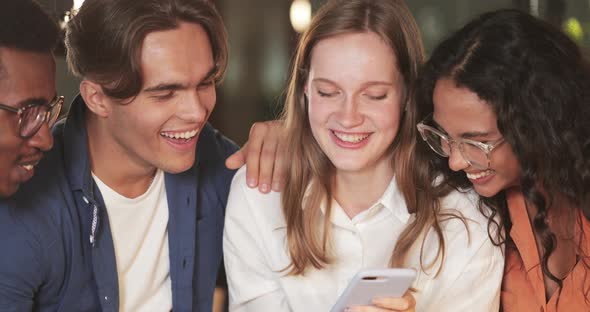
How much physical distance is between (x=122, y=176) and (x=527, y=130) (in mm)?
1129

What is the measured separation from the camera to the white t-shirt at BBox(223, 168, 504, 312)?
2.04m

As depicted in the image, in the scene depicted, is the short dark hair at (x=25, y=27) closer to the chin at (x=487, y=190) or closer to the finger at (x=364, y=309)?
the finger at (x=364, y=309)

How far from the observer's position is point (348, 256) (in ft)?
6.95

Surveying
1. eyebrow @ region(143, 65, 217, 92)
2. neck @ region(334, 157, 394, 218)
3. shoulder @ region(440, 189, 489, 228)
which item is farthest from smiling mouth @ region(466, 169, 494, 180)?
eyebrow @ region(143, 65, 217, 92)

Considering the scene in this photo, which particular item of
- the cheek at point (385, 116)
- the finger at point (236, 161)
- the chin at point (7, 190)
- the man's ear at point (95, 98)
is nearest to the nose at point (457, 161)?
the cheek at point (385, 116)

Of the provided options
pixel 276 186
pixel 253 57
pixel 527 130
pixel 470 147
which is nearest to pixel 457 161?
pixel 470 147

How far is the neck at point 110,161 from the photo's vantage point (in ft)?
7.06

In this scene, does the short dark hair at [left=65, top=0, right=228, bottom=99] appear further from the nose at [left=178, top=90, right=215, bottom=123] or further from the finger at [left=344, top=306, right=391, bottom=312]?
the finger at [left=344, top=306, right=391, bottom=312]

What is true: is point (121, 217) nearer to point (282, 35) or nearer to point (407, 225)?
point (407, 225)

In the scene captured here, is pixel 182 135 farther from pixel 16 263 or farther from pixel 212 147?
pixel 16 263

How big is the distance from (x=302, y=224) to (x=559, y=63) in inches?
31.8

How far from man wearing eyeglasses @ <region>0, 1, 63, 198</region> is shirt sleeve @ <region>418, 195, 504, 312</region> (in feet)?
3.59

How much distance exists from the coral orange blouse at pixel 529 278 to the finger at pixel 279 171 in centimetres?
64

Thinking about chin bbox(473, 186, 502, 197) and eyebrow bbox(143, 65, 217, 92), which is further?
eyebrow bbox(143, 65, 217, 92)
